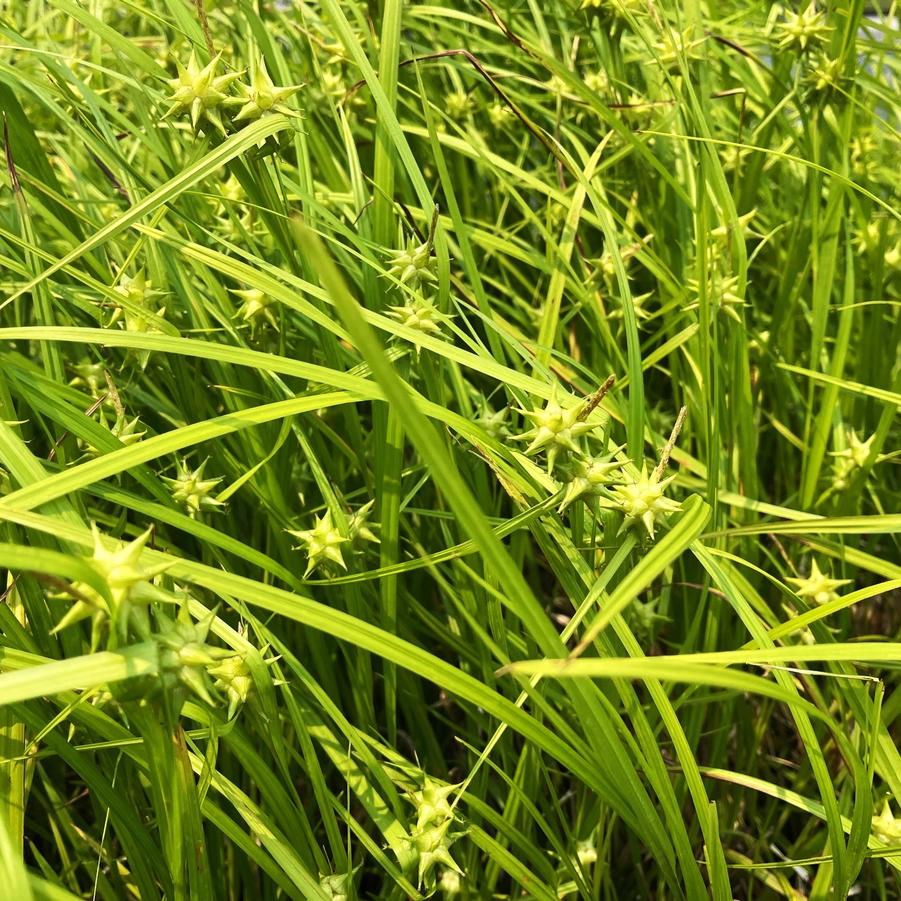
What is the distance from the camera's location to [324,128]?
1.28m

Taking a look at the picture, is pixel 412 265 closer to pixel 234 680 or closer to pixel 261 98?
pixel 261 98

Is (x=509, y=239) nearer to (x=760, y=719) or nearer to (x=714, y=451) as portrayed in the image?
(x=714, y=451)

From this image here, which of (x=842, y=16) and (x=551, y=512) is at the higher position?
(x=842, y=16)

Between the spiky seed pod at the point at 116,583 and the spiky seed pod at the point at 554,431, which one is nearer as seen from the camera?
the spiky seed pod at the point at 116,583

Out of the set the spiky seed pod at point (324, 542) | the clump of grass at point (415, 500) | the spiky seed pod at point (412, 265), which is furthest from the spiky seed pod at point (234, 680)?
the spiky seed pod at point (412, 265)

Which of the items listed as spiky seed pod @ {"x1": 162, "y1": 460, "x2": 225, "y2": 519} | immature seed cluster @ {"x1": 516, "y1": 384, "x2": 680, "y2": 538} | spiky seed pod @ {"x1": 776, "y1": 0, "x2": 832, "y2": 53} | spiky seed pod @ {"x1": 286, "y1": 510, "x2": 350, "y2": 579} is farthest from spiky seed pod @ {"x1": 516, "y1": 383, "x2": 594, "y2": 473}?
spiky seed pod @ {"x1": 776, "y1": 0, "x2": 832, "y2": 53}

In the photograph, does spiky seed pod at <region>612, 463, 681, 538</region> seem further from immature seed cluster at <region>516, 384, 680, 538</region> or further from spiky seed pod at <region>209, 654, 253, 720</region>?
spiky seed pod at <region>209, 654, 253, 720</region>

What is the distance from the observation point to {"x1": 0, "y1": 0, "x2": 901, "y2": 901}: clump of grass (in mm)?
595

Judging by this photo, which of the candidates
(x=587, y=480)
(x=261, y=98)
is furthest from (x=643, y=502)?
(x=261, y=98)

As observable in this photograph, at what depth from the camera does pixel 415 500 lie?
1082mm

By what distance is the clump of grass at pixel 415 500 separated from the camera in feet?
1.95

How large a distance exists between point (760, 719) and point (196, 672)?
79 cm

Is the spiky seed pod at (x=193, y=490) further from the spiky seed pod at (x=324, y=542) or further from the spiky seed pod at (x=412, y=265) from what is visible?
the spiky seed pod at (x=412, y=265)

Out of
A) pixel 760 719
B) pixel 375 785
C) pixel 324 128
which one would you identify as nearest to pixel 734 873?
pixel 760 719
